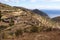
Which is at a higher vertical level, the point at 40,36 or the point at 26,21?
the point at 26,21

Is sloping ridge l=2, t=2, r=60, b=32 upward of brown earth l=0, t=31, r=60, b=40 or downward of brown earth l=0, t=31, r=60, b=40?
upward

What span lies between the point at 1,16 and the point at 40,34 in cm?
950

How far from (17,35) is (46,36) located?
205 cm

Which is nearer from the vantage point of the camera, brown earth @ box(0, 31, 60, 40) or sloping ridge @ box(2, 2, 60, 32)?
brown earth @ box(0, 31, 60, 40)

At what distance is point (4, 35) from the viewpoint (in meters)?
14.1

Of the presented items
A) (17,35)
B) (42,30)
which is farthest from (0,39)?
(42,30)

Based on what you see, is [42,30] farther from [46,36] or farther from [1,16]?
[1,16]

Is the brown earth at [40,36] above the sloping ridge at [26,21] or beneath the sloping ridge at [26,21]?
beneath

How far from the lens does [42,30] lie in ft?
53.8

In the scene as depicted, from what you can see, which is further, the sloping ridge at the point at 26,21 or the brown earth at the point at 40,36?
the sloping ridge at the point at 26,21

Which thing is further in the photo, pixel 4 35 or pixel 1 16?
pixel 1 16

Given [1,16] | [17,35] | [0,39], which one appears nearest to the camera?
[0,39]

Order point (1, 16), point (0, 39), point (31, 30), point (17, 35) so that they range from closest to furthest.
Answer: point (0, 39) < point (17, 35) < point (31, 30) < point (1, 16)

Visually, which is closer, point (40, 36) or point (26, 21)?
point (40, 36)
